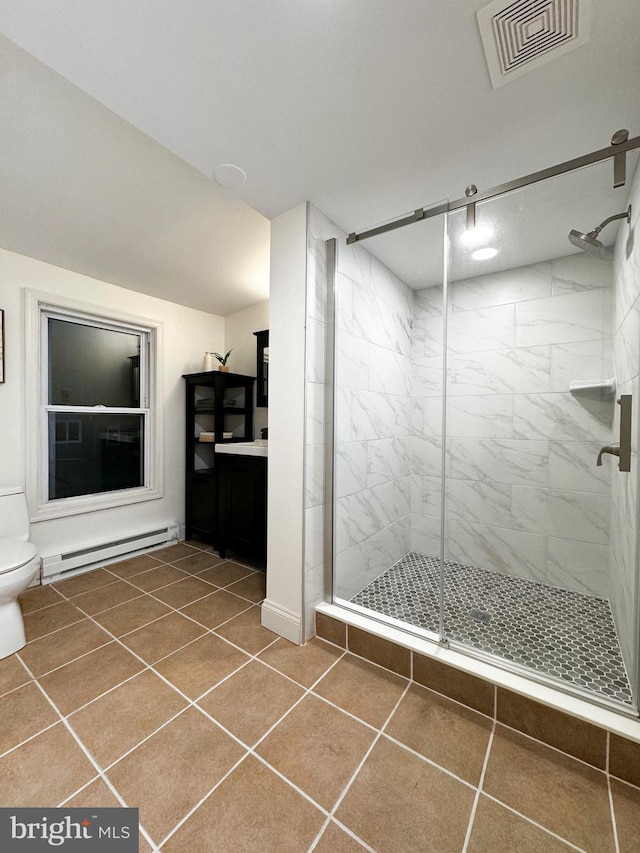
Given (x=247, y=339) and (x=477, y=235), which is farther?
(x=247, y=339)

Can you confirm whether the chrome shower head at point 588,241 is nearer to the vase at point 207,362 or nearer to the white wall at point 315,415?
the white wall at point 315,415

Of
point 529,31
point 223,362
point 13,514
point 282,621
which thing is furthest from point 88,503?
point 529,31

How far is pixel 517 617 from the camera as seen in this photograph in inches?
71.4

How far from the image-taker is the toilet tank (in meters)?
2.15

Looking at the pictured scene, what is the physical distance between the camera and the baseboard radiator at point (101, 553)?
247 centimetres

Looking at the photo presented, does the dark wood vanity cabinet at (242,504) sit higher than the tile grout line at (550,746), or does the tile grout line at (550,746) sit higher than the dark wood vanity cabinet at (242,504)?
the dark wood vanity cabinet at (242,504)

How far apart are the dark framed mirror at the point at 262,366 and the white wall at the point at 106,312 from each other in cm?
74

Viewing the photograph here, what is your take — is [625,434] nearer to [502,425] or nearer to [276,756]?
[502,425]

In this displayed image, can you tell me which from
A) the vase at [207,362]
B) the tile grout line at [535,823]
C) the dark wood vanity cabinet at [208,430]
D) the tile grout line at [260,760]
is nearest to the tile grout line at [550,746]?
the tile grout line at [535,823]

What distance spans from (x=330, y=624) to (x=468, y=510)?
1074 millimetres

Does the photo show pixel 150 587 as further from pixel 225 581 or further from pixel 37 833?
pixel 37 833

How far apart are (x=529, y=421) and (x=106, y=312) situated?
3121 mm

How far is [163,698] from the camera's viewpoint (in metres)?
A: 1.43

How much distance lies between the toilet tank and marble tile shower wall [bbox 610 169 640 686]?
317 centimetres
